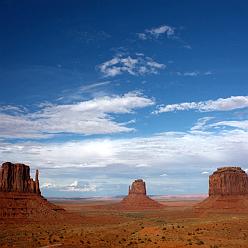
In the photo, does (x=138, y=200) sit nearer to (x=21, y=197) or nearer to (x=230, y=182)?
(x=230, y=182)

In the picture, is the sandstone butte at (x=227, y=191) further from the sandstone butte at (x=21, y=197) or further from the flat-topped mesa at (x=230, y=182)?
the sandstone butte at (x=21, y=197)

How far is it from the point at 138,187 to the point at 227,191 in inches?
2701

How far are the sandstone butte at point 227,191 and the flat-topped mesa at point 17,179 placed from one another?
159 feet

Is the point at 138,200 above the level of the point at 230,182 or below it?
below

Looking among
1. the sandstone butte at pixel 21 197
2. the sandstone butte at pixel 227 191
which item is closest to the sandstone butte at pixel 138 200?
the sandstone butte at pixel 227 191

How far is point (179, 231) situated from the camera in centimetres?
5412

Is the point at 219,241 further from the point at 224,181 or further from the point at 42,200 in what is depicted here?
the point at 224,181

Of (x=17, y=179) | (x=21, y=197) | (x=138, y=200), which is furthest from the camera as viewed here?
(x=138, y=200)

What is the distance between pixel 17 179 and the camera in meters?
95.2

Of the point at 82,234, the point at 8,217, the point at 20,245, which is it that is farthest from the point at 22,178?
the point at 20,245

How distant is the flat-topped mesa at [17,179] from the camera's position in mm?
93375

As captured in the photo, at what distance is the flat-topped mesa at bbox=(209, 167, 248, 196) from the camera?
385ft

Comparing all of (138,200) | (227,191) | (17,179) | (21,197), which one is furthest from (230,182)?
(138,200)

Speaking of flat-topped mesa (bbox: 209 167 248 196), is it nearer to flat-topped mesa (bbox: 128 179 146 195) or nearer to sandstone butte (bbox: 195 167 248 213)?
sandstone butte (bbox: 195 167 248 213)
